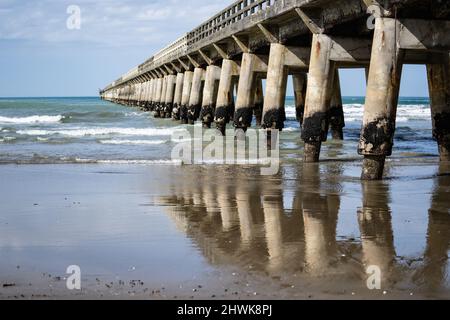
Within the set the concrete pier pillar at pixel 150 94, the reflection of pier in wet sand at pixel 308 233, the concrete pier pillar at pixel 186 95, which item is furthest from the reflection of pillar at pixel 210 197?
the concrete pier pillar at pixel 150 94

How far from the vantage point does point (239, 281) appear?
521 centimetres

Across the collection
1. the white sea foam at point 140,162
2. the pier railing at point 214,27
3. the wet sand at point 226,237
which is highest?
the pier railing at point 214,27

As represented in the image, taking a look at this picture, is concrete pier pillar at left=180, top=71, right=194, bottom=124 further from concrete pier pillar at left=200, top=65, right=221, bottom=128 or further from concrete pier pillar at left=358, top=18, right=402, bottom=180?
concrete pier pillar at left=358, top=18, right=402, bottom=180

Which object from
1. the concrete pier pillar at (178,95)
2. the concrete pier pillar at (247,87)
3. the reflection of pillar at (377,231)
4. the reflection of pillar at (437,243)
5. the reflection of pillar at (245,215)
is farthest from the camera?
the concrete pier pillar at (178,95)

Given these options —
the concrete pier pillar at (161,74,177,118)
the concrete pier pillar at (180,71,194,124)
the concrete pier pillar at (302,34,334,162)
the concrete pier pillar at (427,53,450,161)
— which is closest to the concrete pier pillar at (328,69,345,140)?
the concrete pier pillar at (427,53,450,161)

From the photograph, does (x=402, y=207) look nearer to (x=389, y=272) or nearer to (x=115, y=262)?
(x=389, y=272)

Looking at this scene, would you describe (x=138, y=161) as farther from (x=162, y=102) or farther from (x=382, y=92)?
(x=162, y=102)

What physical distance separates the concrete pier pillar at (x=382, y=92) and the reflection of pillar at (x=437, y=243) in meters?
1.18

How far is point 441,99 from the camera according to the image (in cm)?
1393

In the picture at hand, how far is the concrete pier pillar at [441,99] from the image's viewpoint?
45.3 feet

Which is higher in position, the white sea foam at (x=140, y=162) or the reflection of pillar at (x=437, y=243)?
the white sea foam at (x=140, y=162)

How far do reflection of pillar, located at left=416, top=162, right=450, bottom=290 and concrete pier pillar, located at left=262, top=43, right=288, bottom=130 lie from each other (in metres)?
7.37

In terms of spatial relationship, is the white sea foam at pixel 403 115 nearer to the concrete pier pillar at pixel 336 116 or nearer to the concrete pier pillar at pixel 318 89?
the concrete pier pillar at pixel 336 116
